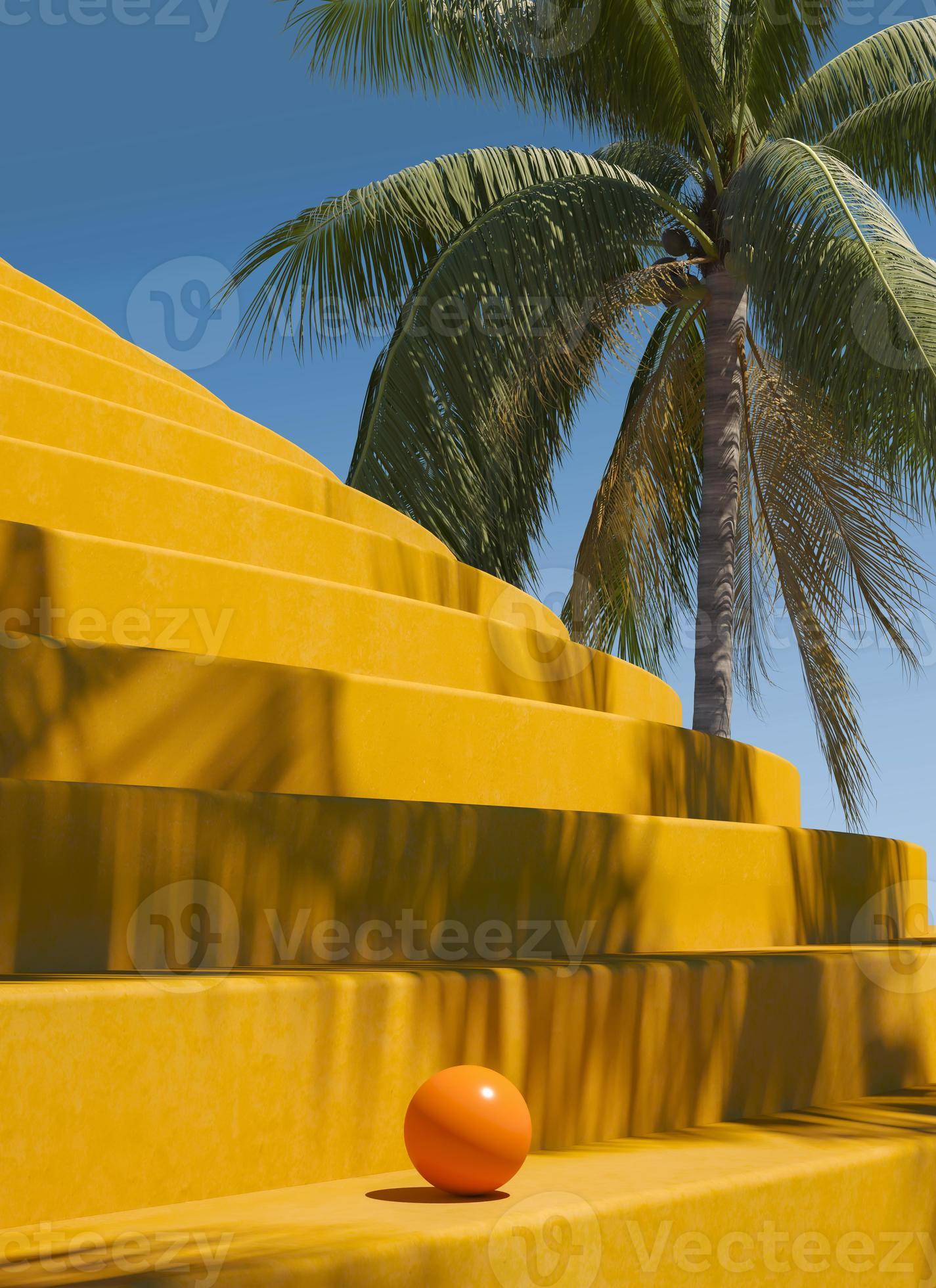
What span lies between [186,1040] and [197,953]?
510mm

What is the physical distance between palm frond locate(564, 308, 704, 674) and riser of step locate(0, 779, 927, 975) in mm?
5739

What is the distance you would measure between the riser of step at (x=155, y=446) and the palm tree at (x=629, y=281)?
1606 millimetres

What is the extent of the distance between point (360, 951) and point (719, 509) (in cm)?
639

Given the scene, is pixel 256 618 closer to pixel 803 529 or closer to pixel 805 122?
pixel 803 529

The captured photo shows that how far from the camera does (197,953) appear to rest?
300cm

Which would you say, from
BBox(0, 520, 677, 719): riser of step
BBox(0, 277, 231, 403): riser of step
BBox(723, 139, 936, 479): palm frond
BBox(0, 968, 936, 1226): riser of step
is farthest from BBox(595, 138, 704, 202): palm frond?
BBox(0, 968, 936, 1226): riser of step

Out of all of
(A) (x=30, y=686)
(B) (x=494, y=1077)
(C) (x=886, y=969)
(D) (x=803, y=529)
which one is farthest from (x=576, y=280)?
(B) (x=494, y=1077)

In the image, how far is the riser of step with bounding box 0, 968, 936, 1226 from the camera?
235cm

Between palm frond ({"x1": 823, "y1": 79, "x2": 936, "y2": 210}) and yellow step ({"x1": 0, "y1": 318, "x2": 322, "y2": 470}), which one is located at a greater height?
palm frond ({"x1": 823, "y1": 79, "x2": 936, "y2": 210})

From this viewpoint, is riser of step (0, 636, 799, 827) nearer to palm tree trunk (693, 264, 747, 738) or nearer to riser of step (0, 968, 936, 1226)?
riser of step (0, 968, 936, 1226)

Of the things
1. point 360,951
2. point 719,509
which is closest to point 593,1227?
point 360,951

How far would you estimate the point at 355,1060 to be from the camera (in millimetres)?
2822

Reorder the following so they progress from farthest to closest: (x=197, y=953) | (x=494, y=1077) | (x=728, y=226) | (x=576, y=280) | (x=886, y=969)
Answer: (x=576, y=280), (x=728, y=226), (x=886, y=969), (x=197, y=953), (x=494, y=1077)

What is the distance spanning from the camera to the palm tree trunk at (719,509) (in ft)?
29.8
